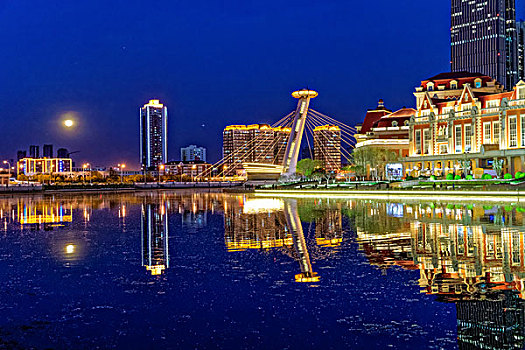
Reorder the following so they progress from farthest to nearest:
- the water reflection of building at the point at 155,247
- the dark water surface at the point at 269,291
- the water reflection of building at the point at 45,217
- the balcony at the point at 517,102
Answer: the balcony at the point at 517,102 < the water reflection of building at the point at 45,217 < the water reflection of building at the point at 155,247 < the dark water surface at the point at 269,291

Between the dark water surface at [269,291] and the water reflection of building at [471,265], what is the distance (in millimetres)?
34

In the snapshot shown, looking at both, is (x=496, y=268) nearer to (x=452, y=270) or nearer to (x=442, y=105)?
(x=452, y=270)

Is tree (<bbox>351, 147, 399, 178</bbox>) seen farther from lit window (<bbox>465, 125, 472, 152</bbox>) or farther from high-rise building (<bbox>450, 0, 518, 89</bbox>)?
high-rise building (<bbox>450, 0, 518, 89</bbox>)

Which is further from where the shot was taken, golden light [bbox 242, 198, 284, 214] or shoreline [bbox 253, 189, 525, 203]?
shoreline [bbox 253, 189, 525, 203]

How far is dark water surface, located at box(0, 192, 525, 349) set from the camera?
24.7 ft

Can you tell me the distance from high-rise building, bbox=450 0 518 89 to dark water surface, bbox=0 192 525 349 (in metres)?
186

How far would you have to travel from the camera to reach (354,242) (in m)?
16.9

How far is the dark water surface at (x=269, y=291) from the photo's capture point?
24.7 ft

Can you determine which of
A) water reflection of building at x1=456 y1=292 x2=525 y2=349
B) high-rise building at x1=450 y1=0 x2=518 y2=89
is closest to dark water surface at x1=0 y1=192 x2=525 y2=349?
water reflection of building at x1=456 y1=292 x2=525 y2=349

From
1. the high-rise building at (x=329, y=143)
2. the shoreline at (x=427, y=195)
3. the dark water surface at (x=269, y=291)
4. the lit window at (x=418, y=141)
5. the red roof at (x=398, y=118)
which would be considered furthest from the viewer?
the high-rise building at (x=329, y=143)

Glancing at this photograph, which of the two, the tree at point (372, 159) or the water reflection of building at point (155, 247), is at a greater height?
the tree at point (372, 159)

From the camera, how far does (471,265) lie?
1227 centimetres

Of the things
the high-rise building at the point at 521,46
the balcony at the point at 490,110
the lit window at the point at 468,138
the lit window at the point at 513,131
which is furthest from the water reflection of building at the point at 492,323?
the high-rise building at the point at 521,46

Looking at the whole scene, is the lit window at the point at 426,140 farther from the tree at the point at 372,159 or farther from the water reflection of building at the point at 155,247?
the water reflection of building at the point at 155,247
